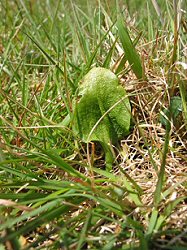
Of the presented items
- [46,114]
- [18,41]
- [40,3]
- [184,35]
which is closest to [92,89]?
[46,114]

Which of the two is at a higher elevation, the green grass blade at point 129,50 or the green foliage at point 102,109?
the green grass blade at point 129,50

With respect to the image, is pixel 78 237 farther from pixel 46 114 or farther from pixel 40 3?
pixel 40 3

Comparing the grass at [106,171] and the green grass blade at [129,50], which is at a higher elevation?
the green grass blade at [129,50]

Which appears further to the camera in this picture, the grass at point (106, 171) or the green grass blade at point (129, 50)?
the green grass blade at point (129, 50)

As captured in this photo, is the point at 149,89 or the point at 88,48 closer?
the point at 149,89

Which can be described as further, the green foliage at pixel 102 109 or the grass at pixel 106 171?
the green foliage at pixel 102 109

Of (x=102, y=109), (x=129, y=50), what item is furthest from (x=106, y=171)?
(x=129, y=50)

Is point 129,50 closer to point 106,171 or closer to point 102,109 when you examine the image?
point 102,109

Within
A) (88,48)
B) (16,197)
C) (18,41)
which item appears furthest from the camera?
(18,41)
